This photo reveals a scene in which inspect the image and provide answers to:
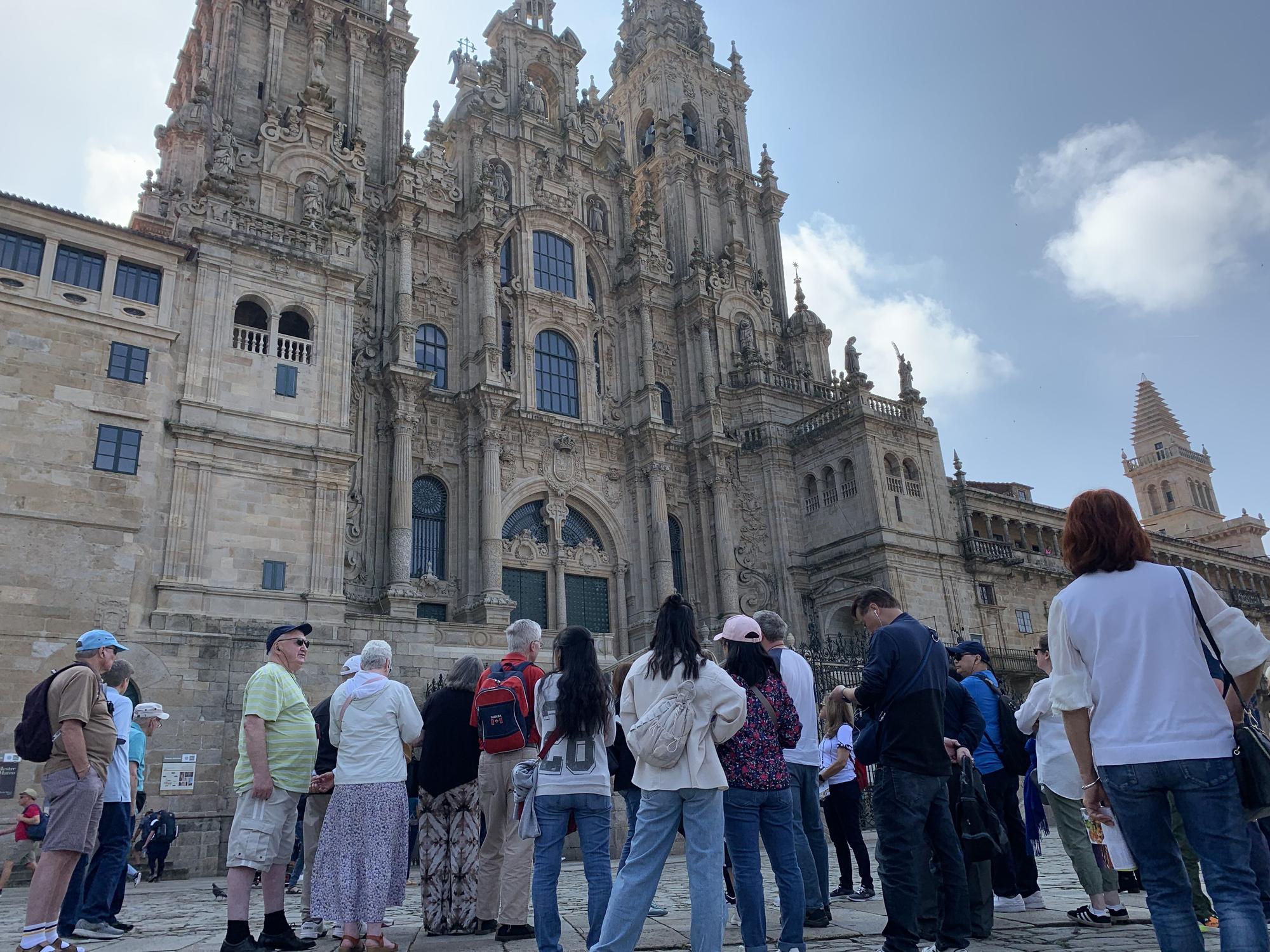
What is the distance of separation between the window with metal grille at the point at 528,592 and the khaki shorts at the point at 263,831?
64.6ft

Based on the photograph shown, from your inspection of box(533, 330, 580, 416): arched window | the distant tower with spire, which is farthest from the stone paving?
the distant tower with spire

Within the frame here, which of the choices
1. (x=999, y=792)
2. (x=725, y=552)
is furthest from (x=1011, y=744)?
(x=725, y=552)

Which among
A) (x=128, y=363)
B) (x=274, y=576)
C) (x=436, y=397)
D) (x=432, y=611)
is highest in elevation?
(x=436, y=397)

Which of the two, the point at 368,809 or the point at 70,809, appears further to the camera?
the point at 368,809

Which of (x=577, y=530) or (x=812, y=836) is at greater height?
(x=577, y=530)

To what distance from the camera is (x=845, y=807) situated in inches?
332

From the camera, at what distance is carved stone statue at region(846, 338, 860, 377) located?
103 feet

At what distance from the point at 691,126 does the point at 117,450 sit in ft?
103

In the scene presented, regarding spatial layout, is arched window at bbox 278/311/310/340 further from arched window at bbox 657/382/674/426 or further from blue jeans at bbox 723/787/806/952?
blue jeans at bbox 723/787/806/952

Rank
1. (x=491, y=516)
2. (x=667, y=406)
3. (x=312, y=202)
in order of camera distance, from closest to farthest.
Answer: (x=312, y=202) < (x=491, y=516) < (x=667, y=406)

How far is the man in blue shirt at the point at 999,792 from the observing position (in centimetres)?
690

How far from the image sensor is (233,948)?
552 centimetres

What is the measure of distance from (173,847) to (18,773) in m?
2.61

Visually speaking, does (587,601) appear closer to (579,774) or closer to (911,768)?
(579,774)
